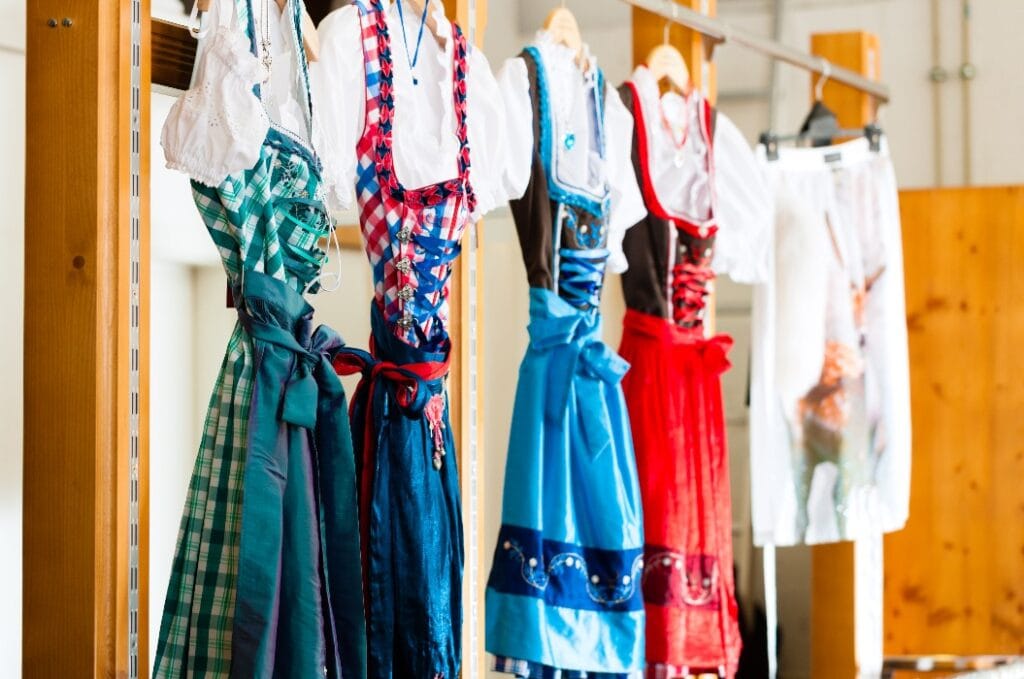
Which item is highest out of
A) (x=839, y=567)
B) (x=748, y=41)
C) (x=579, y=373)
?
(x=748, y=41)

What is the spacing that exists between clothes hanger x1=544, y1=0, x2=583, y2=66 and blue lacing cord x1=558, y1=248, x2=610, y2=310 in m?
0.34

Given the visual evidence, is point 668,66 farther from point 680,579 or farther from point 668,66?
point 680,579

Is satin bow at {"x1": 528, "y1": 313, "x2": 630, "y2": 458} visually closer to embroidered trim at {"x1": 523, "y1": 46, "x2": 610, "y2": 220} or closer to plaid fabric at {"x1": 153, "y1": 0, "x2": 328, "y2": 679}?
embroidered trim at {"x1": 523, "y1": 46, "x2": 610, "y2": 220}

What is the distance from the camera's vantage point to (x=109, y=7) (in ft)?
4.53

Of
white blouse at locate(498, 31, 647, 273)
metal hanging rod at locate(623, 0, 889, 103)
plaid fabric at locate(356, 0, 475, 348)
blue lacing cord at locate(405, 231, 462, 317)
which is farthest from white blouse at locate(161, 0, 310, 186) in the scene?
metal hanging rod at locate(623, 0, 889, 103)

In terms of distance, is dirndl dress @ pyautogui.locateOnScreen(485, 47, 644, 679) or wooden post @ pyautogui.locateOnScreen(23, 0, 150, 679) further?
dirndl dress @ pyautogui.locateOnScreen(485, 47, 644, 679)

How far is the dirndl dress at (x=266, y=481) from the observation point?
1388mm

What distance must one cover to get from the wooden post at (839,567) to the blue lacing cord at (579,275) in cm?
127

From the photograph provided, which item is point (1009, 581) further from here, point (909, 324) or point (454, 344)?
point (454, 344)

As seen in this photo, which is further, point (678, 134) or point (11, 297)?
point (678, 134)

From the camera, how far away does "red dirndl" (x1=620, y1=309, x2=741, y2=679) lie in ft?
6.99

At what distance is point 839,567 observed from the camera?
3.02m

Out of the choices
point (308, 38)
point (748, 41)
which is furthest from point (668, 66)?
point (308, 38)

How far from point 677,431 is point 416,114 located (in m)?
0.80
